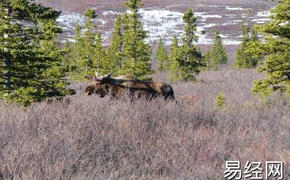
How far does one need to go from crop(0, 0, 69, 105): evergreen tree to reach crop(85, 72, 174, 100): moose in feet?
3.70

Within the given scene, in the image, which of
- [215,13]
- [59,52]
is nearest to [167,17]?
[215,13]

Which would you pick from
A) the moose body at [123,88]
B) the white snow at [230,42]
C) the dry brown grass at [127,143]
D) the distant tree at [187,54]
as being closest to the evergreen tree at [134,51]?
the distant tree at [187,54]

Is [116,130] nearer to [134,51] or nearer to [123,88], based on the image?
[123,88]

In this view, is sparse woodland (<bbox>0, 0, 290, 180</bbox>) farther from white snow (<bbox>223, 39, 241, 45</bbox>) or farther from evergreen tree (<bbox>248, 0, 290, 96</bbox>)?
white snow (<bbox>223, 39, 241, 45</bbox>)

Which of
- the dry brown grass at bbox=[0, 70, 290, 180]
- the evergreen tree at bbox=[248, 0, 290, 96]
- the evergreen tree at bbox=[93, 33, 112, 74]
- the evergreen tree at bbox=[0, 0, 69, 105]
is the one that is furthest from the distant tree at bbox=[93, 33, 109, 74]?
the dry brown grass at bbox=[0, 70, 290, 180]

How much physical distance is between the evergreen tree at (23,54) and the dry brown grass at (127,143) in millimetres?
2699

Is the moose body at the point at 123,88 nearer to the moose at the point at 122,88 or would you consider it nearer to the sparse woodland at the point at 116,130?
the moose at the point at 122,88

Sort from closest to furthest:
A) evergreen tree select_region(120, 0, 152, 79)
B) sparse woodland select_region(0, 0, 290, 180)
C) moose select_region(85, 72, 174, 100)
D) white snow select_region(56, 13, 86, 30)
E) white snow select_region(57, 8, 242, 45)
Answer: sparse woodland select_region(0, 0, 290, 180) < moose select_region(85, 72, 174, 100) < evergreen tree select_region(120, 0, 152, 79) < white snow select_region(57, 8, 242, 45) < white snow select_region(56, 13, 86, 30)

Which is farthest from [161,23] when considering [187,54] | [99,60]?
[187,54]

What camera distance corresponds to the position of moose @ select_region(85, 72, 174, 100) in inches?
471

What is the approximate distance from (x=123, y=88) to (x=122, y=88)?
0.03 meters

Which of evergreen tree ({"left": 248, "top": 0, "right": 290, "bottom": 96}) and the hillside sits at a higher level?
evergreen tree ({"left": 248, "top": 0, "right": 290, "bottom": 96})

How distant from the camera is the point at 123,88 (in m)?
12.1

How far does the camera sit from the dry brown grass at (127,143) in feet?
15.9
